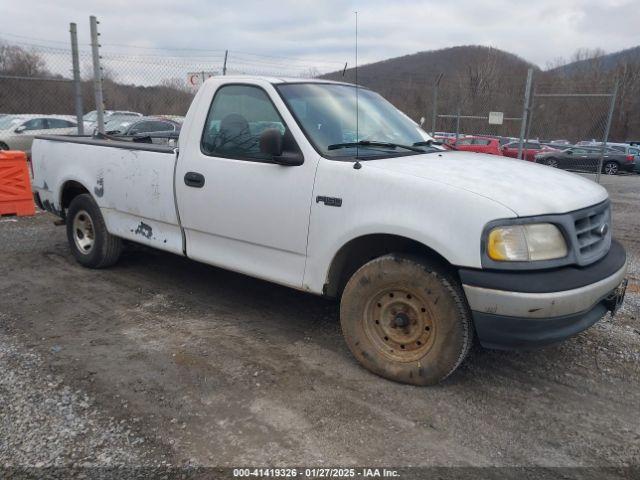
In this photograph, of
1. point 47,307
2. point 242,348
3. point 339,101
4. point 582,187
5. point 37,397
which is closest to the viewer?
point 37,397

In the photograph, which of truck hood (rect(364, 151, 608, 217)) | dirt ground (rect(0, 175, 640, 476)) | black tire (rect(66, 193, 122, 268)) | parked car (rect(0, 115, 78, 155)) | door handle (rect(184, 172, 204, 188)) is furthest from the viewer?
parked car (rect(0, 115, 78, 155))

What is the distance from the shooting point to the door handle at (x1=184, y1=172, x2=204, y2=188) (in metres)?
4.12

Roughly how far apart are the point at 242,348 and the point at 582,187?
255 cm

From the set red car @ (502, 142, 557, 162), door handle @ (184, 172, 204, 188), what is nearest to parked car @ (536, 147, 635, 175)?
red car @ (502, 142, 557, 162)

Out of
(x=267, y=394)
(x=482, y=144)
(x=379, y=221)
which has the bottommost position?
(x=267, y=394)

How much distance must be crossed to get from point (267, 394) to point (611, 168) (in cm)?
2606

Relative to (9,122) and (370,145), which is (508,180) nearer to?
(370,145)

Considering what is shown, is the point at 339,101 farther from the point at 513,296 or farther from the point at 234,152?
the point at 513,296

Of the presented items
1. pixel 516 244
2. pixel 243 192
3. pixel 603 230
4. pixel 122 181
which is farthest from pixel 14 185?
pixel 603 230

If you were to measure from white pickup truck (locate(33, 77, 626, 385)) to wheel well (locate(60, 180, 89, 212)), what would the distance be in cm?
107

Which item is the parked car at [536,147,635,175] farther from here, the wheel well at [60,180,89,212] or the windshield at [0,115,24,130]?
A: the wheel well at [60,180,89,212]

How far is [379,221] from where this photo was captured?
10.5 feet

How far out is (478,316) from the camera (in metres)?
2.95

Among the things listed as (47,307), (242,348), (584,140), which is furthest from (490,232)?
(584,140)
